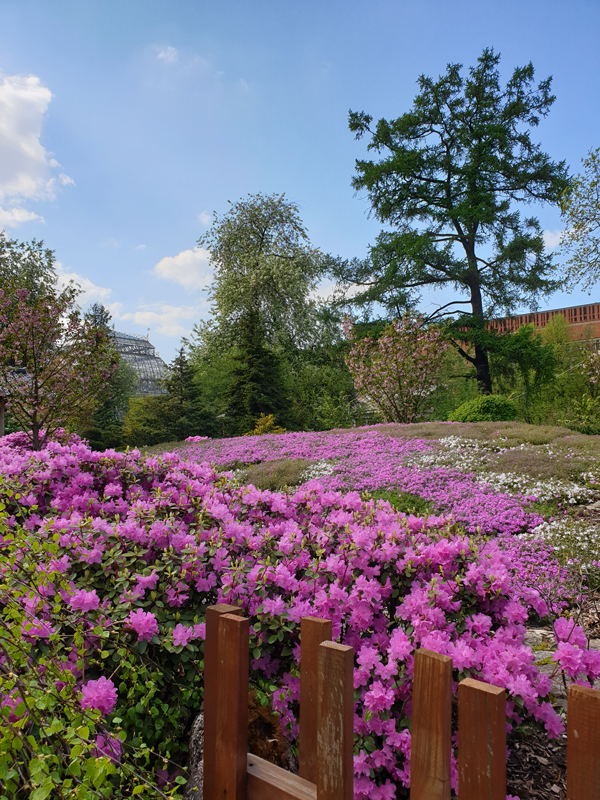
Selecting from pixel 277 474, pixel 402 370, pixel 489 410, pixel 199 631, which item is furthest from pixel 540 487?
pixel 489 410

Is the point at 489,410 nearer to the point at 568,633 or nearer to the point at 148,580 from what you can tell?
the point at 568,633

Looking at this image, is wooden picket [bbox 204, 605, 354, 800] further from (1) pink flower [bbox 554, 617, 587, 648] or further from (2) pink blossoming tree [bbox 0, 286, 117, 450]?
(2) pink blossoming tree [bbox 0, 286, 117, 450]

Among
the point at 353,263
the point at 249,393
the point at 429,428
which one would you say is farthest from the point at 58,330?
the point at 353,263

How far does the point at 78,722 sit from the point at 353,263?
67.5 ft

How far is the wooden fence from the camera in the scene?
0.91m

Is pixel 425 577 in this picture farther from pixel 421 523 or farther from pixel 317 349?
pixel 317 349

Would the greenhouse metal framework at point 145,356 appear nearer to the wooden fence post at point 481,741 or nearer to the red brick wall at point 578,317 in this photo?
the red brick wall at point 578,317

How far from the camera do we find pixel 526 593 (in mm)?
1841

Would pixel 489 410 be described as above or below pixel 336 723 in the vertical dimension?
above

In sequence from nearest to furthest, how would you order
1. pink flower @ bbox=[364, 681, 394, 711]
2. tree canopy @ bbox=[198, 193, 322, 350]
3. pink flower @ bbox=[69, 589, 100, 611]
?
pink flower @ bbox=[364, 681, 394, 711] → pink flower @ bbox=[69, 589, 100, 611] → tree canopy @ bbox=[198, 193, 322, 350]

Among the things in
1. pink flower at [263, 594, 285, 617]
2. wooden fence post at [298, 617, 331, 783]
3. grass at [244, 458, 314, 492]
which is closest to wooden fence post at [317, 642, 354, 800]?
wooden fence post at [298, 617, 331, 783]

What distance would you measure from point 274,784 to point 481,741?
1.67ft

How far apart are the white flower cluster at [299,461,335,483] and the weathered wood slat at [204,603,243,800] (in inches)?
208

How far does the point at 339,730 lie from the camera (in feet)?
3.42
